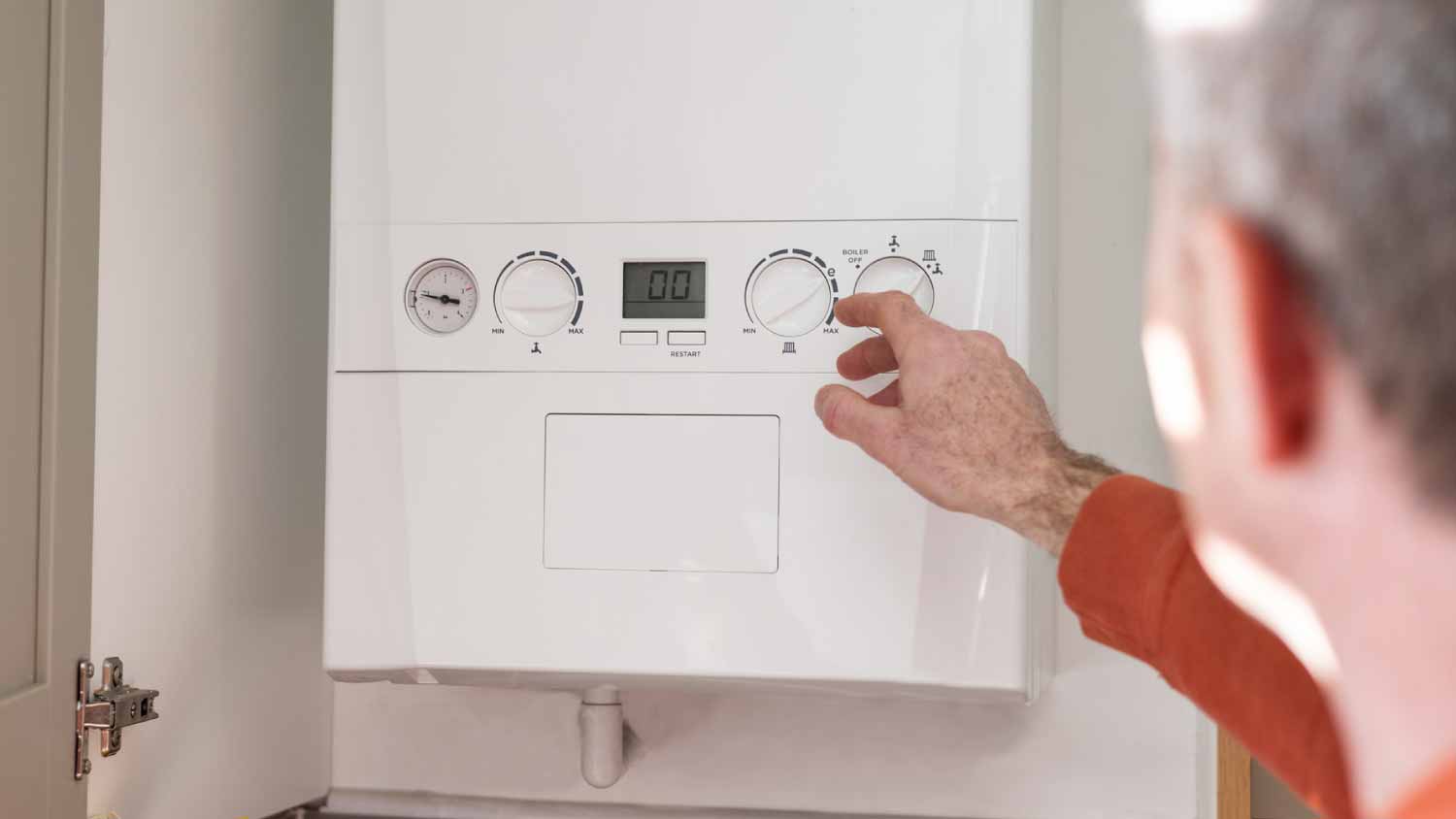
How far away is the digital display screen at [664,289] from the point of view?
2.97 ft

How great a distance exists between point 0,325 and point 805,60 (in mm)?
566

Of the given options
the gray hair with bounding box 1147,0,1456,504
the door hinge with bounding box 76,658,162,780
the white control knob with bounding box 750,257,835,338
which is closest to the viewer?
the gray hair with bounding box 1147,0,1456,504

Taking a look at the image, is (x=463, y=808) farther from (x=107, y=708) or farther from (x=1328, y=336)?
(x=1328, y=336)

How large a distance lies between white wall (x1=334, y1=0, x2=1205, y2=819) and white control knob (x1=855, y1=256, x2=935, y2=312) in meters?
0.35

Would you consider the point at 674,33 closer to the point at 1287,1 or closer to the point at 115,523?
the point at 115,523

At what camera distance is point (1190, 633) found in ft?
1.94

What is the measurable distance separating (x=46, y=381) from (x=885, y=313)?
54 centimetres

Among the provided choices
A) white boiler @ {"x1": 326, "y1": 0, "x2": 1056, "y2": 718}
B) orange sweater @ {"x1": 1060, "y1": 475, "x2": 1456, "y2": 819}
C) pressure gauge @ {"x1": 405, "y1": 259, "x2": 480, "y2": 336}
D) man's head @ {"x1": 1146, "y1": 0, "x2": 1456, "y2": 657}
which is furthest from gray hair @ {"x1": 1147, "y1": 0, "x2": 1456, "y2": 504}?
pressure gauge @ {"x1": 405, "y1": 259, "x2": 480, "y2": 336}

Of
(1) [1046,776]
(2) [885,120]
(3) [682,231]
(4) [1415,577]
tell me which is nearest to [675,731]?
(1) [1046,776]

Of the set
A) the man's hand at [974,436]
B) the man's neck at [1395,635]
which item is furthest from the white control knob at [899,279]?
the man's neck at [1395,635]

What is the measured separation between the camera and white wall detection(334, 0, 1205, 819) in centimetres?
114

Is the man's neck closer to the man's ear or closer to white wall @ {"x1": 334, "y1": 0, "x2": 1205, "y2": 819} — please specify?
the man's ear

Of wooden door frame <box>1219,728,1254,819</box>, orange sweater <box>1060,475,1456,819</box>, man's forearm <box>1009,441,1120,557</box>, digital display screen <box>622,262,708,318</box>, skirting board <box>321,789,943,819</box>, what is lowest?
skirting board <box>321,789,943,819</box>

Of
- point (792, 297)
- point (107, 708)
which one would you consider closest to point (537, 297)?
point (792, 297)
